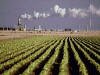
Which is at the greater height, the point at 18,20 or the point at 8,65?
the point at 18,20

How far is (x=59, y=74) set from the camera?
14727mm

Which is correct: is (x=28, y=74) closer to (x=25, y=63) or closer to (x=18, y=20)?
(x=25, y=63)

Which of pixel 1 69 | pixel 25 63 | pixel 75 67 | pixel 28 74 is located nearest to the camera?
pixel 28 74

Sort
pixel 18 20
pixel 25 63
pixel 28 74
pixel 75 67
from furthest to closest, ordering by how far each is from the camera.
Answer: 1. pixel 18 20
2. pixel 25 63
3. pixel 75 67
4. pixel 28 74

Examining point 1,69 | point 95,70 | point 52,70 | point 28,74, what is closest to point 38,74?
point 28,74

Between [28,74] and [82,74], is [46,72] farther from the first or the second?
[82,74]

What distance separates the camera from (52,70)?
16.5m

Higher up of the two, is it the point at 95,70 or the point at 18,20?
the point at 18,20

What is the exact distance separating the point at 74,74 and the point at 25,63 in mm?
5063

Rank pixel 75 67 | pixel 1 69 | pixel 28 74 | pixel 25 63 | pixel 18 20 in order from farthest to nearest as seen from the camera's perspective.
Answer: pixel 18 20 < pixel 25 63 < pixel 75 67 < pixel 1 69 < pixel 28 74

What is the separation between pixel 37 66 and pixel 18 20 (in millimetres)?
89827

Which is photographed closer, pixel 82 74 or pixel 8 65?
pixel 82 74

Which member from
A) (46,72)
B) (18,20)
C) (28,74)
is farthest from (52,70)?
(18,20)

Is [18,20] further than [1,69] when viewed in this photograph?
Yes
